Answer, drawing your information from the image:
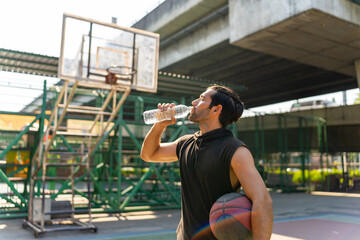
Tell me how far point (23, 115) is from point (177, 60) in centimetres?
1140

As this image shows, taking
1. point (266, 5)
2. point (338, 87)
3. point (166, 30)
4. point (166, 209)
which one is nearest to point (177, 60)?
point (166, 30)

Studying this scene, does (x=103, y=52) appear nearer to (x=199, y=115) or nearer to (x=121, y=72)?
(x=121, y=72)

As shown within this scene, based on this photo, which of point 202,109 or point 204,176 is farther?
point 202,109

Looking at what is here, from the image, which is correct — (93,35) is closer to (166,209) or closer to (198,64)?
(166,209)

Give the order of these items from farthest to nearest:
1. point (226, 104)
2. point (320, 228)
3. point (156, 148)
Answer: point (320, 228) → point (156, 148) → point (226, 104)

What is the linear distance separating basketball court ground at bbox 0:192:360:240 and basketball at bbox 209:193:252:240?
18.9 feet

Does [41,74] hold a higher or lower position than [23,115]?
higher

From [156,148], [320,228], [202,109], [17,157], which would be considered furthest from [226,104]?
[17,157]

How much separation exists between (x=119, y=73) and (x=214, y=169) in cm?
610

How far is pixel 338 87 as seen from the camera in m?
26.8

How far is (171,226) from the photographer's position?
8703 mm

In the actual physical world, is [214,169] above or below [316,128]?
below

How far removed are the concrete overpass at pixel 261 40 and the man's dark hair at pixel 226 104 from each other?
10.4 meters

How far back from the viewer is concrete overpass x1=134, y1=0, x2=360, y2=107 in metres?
12.3
